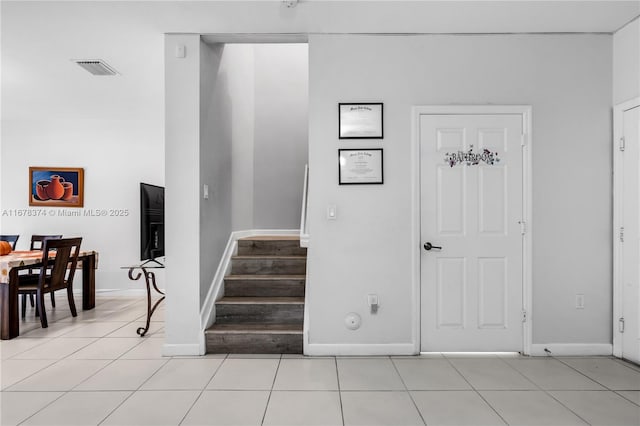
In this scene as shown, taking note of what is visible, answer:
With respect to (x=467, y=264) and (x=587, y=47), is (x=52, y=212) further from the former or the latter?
(x=587, y=47)

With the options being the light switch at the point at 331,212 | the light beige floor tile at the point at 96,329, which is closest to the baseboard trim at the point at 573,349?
the light switch at the point at 331,212

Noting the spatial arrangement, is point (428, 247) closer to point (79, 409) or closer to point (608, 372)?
point (608, 372)

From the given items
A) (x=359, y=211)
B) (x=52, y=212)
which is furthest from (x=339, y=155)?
(x=52, y=212)

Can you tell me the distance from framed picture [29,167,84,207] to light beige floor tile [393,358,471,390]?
5.50 m

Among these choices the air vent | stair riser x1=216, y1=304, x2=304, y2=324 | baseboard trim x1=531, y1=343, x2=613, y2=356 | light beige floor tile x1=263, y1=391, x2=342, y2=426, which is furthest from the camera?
the air vent

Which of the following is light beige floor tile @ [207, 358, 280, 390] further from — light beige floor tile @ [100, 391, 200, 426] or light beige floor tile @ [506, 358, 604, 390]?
light beige floor tile @ [506, 358, 604, 390]

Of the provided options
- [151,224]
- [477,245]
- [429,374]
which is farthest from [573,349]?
[151,224]

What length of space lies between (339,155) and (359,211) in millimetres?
514

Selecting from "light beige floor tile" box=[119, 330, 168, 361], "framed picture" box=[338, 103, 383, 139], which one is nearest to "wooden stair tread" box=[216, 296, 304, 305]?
"light beige floor tile" box=[119, 330, 168, 361]

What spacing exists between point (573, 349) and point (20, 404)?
13.5ft

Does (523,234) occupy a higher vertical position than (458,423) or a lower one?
higher

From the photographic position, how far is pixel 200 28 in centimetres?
304

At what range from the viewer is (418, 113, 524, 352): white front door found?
309 centimetres

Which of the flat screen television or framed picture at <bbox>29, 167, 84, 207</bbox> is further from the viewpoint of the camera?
framed picture at <bbox>29, 167, 84, 207</bbox>
